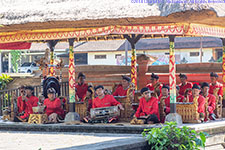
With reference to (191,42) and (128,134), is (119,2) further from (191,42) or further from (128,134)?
(191,42)

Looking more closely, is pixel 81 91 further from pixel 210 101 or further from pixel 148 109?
pixel 210 101

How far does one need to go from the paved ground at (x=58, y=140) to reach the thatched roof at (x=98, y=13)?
9.02 feet

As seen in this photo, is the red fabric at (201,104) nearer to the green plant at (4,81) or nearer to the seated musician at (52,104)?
the seated musician at (52,104)

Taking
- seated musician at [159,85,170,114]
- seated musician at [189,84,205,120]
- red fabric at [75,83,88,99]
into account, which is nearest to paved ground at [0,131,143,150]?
seated musician at [159,85,170,114]

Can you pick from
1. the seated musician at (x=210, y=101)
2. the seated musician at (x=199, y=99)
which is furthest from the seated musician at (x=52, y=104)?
the seated musician at (x=210, y=101)

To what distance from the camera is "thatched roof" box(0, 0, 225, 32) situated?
9.93 meters

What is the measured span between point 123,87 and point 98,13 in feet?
9.42

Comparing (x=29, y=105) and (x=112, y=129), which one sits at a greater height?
(x=29, y=105)

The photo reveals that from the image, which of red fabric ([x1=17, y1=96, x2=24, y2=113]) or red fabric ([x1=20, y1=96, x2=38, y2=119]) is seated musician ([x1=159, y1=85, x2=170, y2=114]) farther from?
red fabric ([x1=17, y1=96, x2=24, y2=113])

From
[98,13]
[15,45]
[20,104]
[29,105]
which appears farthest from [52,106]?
[15,45]

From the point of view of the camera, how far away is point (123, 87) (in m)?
13.0

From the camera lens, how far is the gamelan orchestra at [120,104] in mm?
11234

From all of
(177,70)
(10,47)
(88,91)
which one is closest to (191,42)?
(177,70)

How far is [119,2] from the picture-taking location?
11086 millimetres
